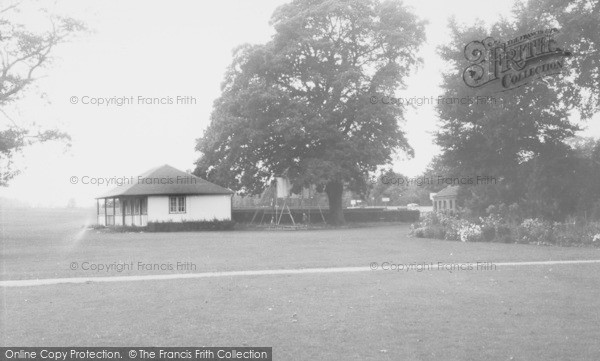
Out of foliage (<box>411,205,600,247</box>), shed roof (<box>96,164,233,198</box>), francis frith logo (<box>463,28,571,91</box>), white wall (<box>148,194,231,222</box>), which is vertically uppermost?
francis frith logo (<box>463,28,571,91</box>)

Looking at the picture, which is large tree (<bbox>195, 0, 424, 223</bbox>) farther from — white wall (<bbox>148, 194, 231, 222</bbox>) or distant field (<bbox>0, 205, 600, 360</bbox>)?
distant field (<bbox>0, 205, 600, 360</bbox>)

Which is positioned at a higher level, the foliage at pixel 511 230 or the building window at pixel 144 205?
the building window at pixel 144 205

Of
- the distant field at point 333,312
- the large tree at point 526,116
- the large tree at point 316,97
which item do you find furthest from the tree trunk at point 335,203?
the distant field at point 333,312

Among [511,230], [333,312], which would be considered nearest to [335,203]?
[511,230]

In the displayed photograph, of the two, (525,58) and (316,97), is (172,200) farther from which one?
(525,58)

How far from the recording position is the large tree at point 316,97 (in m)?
42.7

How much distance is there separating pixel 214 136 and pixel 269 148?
4.41 metres

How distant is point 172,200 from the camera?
149 feet

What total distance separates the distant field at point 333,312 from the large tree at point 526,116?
61.4ft

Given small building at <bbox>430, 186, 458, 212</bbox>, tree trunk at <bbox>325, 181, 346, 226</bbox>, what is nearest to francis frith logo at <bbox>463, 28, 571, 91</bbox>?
tree trunk at <bbox>325, 181, 346, 226</bbox>

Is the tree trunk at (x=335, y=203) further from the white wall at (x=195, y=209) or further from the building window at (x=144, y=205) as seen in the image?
the building window at (x=144, y=205)

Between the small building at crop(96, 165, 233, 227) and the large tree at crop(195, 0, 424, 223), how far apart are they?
1.75 meters

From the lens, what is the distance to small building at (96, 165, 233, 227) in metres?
44.9

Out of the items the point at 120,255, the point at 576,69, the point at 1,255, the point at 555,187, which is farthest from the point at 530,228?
the point at 1,255
